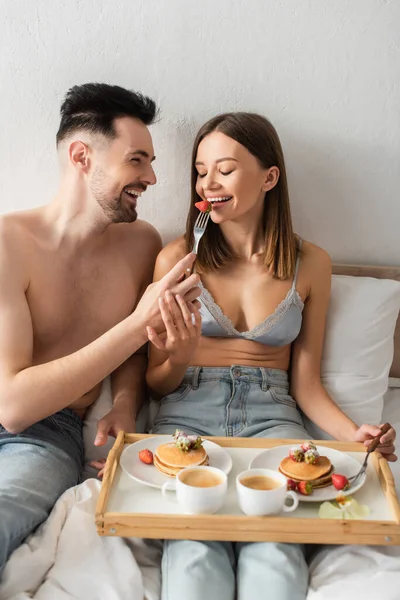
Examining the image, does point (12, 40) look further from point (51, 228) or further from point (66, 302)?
point (66, 302)

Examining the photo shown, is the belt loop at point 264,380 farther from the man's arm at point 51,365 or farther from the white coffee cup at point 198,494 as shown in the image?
the white coffee cup at point 198,494

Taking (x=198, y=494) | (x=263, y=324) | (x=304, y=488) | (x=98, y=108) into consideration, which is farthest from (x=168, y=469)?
(x=98, y=108)

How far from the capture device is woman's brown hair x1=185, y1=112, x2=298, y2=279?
1.70m

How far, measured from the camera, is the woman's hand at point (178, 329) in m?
1.46

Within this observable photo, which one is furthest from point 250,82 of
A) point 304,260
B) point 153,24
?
point 304,260

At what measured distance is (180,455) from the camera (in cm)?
134

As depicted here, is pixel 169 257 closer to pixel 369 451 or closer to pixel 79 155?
pixel 79 155

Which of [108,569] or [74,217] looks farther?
[74,217]

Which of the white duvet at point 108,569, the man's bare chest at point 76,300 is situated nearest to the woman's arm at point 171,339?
the man's bare chest at point 76,300

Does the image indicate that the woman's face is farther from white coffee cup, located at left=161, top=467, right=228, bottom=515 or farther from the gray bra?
white coffee cup, located at left=161, top=467, right=228, bottom=515

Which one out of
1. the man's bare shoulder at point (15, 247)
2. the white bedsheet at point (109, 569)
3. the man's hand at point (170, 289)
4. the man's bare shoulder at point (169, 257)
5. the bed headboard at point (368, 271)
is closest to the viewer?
the white bedsheet at point (109, 569)

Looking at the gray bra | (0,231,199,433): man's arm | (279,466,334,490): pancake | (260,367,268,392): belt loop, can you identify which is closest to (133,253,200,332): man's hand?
(0,231,199,433): man's arm

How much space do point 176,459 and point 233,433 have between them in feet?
1.01

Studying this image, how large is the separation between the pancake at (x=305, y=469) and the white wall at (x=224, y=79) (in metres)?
0.86
